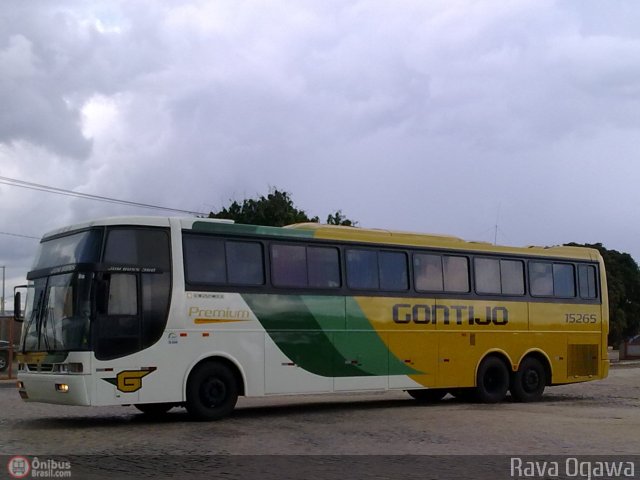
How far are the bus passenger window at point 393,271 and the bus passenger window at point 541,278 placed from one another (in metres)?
4.13

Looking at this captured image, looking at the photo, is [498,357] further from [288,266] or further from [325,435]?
[325,435]

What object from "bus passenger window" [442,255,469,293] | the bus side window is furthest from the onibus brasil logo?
"bus passenger window" [442,255,469,293]

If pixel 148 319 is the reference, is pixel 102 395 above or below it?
below

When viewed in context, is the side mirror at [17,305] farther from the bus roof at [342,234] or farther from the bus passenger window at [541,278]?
the bus passenger window at [541,278]

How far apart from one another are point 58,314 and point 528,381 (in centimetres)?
1147

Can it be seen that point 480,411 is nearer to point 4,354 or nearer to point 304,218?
point 4,354

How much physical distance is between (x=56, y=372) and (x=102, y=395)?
88 centimetres

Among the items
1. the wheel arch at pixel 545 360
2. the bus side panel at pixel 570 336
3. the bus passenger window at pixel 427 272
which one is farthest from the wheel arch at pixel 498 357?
the bus passenger window at pixel 427 272

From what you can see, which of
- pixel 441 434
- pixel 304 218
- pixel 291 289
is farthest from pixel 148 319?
pixel 304 218

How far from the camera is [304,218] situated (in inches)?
1720

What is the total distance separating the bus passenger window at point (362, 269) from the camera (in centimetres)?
1752

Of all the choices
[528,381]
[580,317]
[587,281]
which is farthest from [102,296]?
[587,281]

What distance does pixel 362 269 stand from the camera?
1775 cm

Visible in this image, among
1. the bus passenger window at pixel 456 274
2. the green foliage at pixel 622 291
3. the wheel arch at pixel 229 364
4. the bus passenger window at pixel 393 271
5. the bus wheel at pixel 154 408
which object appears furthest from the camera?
the green foliage at pixel 622 291
